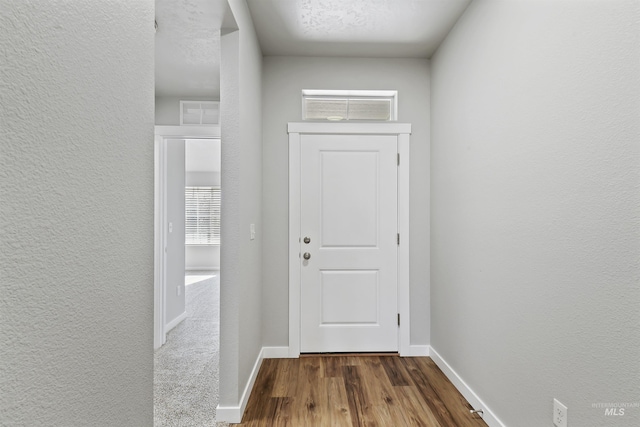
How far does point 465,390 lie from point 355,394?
→ 0.72m

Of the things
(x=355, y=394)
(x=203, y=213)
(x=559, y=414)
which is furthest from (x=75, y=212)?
(x=203, y=213)

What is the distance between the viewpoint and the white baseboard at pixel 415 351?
2908 mm

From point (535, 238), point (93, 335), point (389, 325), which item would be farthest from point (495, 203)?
point (93, 335)

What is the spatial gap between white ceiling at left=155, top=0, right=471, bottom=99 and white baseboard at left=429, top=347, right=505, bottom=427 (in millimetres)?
2521

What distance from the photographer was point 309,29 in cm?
248

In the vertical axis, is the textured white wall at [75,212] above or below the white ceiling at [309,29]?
below

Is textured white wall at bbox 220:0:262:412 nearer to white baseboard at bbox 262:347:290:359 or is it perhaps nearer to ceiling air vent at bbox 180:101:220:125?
white baseboard at bbox 262:347:290:359

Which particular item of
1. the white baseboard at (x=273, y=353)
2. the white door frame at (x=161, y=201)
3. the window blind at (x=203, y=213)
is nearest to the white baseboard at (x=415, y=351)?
the white baseboard at (x=273, y=353)

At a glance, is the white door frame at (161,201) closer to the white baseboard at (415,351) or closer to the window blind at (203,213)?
the white baseboard at (415,351)

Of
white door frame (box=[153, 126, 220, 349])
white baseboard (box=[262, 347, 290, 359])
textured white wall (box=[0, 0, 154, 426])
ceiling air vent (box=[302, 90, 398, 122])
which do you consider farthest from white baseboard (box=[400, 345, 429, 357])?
textured white wall (box=[0, 0, 154, 426])

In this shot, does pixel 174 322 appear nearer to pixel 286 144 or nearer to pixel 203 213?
pixel 286 144

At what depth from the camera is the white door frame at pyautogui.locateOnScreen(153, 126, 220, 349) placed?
308 cm

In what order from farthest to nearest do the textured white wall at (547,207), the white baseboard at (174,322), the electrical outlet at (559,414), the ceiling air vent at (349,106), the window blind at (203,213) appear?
the window blind at (203,213)
the white baseboard at (174,322)
the ceiling air vent at (349,106)
the electrical outlet at (559,414)
the textured white wall at (547,207)

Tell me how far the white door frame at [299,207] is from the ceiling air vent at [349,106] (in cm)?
14
